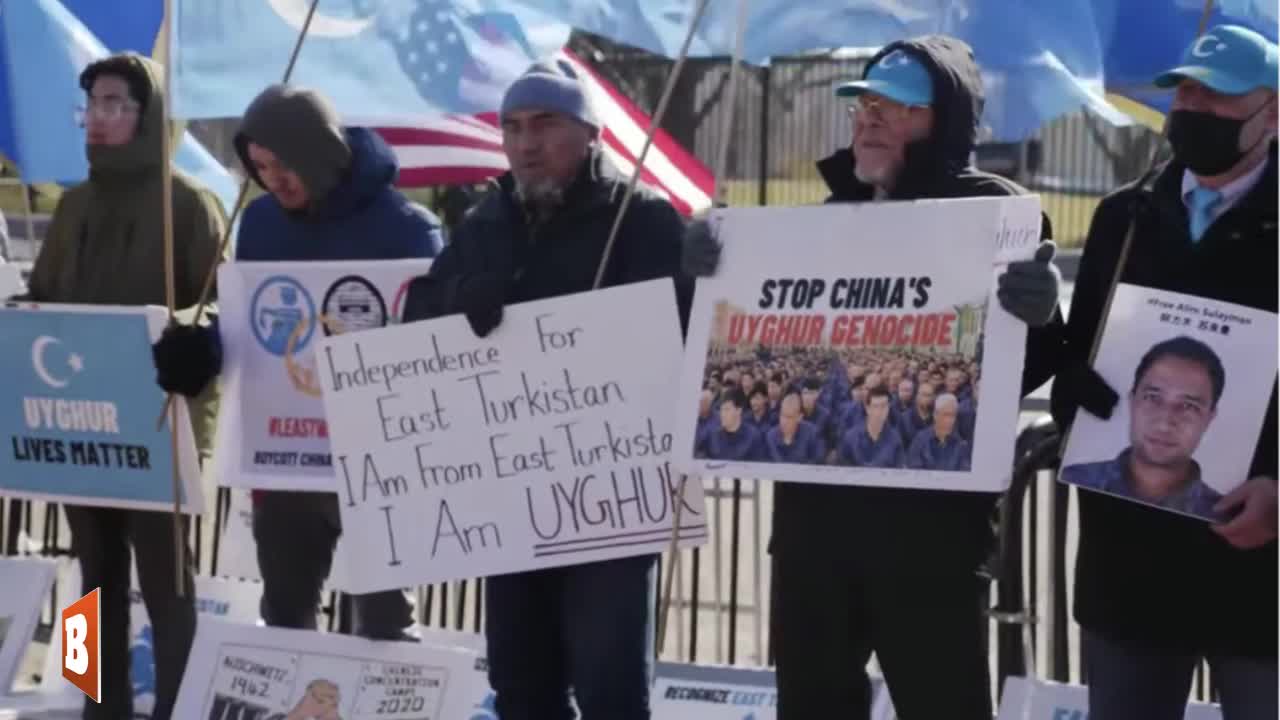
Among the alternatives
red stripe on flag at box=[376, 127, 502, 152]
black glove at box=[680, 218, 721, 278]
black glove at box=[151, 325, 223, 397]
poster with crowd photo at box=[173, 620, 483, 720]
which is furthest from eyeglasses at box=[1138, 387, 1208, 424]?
red stripe on flag at box=[376, 127, 502, 152]

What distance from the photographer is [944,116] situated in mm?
4613

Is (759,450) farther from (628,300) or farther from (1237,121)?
(1237,121)

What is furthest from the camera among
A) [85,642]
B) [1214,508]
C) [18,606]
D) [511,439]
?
[18,606]

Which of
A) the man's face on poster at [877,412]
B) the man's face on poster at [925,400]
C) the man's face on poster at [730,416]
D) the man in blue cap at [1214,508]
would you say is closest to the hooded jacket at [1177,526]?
the man in blue cap at [1214,508]

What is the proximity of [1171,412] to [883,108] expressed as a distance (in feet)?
2.82

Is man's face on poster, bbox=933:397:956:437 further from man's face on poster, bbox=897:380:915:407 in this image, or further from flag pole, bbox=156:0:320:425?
flag pole, bbox=156:0:320:425

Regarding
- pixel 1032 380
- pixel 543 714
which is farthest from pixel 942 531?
pixel 543 714

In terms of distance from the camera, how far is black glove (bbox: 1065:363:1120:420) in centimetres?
441

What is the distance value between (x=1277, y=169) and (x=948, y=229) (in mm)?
690

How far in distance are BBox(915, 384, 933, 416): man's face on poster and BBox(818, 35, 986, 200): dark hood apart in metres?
0.41

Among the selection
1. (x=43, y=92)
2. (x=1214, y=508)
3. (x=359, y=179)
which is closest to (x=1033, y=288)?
(x=1214, y=508)

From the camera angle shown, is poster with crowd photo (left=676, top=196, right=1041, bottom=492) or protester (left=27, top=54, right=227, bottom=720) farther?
protester (left=27, top=54, right=227, bottom=720)

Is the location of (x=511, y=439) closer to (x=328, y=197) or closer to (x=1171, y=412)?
(x=328, y=197)

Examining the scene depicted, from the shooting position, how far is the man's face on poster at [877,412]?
4684 millimetres
